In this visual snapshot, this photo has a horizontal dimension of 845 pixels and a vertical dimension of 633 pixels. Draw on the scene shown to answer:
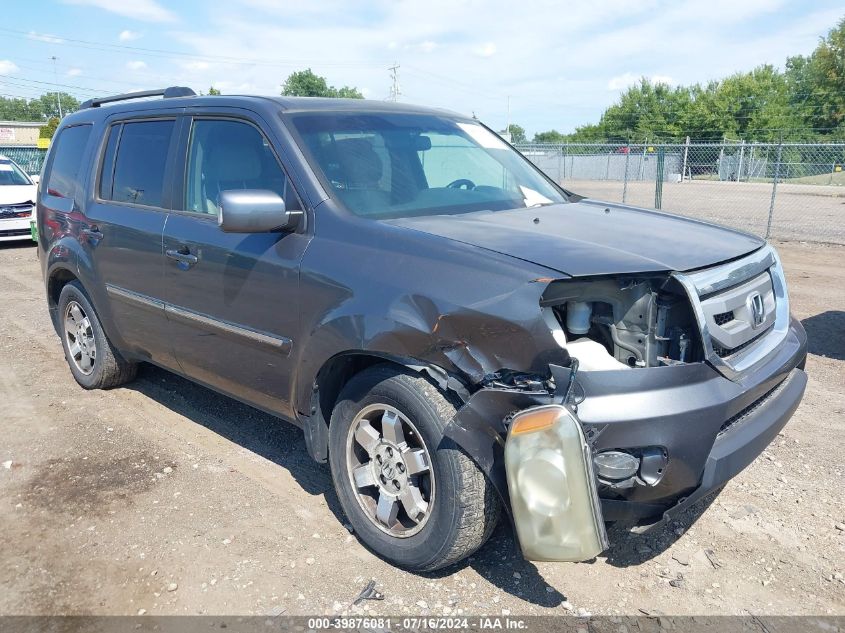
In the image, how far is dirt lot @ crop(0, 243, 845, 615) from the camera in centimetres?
293

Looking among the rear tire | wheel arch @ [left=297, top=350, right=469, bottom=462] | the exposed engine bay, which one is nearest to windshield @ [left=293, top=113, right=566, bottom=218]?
wheel arch @ [left=297, top=350, right=469, bottom=462]

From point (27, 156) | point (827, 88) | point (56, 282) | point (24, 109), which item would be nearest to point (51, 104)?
point (24, 109)

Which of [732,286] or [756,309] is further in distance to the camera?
[756,309]

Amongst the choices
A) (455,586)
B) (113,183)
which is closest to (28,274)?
(113,183)

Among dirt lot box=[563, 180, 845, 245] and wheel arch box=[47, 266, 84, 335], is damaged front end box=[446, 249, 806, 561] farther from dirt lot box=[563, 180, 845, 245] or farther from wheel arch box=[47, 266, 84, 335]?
dirt lot box=[563, 180, 845, 245]

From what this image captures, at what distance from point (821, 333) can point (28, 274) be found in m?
10.5

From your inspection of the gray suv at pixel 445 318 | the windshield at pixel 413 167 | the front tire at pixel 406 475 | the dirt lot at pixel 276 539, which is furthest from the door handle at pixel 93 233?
the front tire at pixel 406 475

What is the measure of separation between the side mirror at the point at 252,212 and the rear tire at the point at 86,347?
2.42 m

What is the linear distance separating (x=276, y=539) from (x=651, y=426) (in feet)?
6.24

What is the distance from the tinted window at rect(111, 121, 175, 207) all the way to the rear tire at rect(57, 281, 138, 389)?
40.0 inches

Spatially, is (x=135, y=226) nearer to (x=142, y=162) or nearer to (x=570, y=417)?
(x=142, y=162)

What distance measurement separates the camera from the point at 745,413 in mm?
2861

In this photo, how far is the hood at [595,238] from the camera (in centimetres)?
262

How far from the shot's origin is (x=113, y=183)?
4.68m
